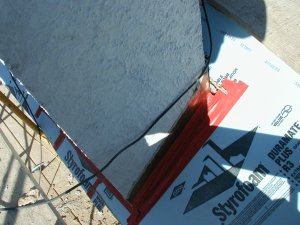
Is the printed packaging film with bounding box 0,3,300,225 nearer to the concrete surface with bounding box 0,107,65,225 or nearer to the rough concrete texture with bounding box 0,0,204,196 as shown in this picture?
the rough concrete texture with bounding box 0,0,204,196

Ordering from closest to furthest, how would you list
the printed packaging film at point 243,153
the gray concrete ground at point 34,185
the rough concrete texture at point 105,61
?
the rough concrete texture at point 105,61
the printed packaging film at point 243,153
the gray concrete ground at point 34,185

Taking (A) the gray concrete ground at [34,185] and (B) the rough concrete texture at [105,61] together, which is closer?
(B) the rough concrete texture at [105,61]

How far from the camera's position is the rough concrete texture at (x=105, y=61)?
5.17 ft

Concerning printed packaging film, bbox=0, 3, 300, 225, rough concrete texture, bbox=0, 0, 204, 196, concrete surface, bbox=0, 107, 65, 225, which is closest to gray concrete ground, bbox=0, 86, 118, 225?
concrete surface, bbox=0, 107, 65, 225

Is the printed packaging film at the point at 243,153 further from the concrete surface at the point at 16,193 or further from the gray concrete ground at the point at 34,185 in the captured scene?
the concrete surface at the point at 16,193

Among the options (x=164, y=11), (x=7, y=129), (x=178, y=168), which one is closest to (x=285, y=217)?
(x=178, y=168)

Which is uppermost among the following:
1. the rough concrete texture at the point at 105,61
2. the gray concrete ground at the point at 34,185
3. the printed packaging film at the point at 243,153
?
the gray concrete ground at the point at 34,185

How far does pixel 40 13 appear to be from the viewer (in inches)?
60.6

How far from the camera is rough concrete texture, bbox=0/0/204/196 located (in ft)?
5.17

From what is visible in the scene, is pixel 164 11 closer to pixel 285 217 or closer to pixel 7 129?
pixel 285 217

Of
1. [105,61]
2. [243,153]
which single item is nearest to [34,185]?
[243,153]

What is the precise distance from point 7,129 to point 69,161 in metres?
1.14

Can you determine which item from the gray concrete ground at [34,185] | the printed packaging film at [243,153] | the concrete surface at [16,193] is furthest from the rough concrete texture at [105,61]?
the concrete surface at [16,193]

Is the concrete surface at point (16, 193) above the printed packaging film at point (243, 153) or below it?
above
